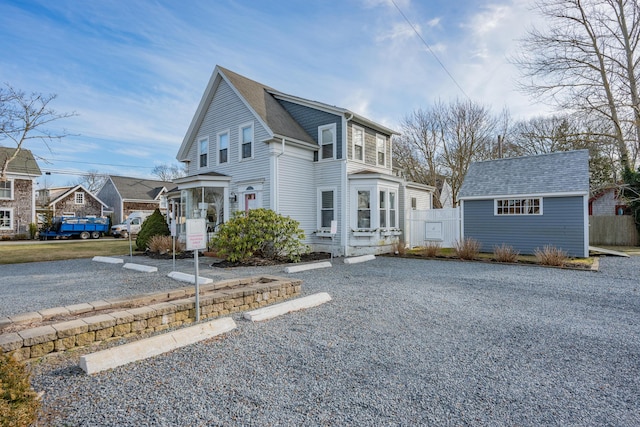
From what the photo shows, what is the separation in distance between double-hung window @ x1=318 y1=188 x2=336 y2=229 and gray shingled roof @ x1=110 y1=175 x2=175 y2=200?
2885 cm

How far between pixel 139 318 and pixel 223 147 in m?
12.0

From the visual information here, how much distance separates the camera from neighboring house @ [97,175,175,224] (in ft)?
114

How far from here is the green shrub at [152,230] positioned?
14.9 metres

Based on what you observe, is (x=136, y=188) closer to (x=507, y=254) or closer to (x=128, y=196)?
(x=128, y=196)

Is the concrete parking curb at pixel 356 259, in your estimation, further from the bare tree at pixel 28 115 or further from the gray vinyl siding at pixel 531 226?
the bare tree at pixel 28 115

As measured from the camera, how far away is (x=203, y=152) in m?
16.3

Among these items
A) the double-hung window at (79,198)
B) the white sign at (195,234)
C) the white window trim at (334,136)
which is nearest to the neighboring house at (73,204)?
the double-hung window at (79,198)

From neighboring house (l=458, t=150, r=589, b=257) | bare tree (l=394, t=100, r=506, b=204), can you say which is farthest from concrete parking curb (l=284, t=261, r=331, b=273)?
bare tree (l=394, t=100, r=506, b=204)

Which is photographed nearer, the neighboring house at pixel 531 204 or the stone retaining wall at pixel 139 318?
the stone retaining wall at pixel 139 318

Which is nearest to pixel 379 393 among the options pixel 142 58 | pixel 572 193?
pixel 572 193

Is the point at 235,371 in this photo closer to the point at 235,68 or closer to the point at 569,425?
the point at 569,425

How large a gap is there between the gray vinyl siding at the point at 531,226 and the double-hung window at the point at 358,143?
513 cm

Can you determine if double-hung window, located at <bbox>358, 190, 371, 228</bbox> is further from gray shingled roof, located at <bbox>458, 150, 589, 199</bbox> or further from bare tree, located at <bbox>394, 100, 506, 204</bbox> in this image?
bare tree, located at <bbox>394, 100, 506, 204</bbox>

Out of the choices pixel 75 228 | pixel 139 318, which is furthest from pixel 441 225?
pixel 75 228
